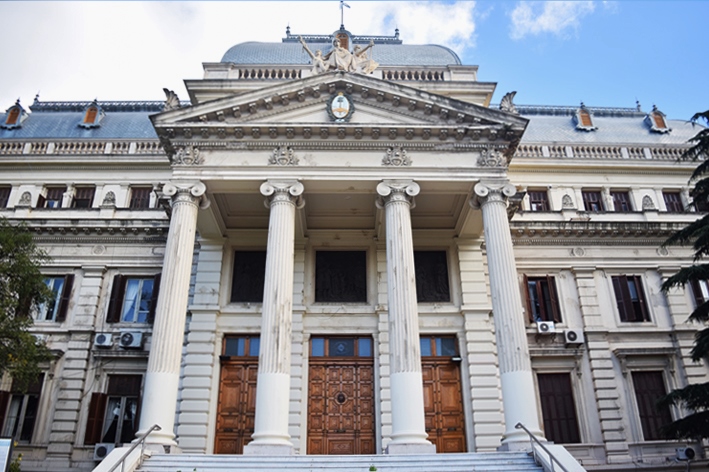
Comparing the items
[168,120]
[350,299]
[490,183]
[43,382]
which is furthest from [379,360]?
[43,382]

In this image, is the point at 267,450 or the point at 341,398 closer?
the point at 267,450

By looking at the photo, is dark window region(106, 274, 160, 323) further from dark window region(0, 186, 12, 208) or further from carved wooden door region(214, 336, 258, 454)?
dark window region(0, 186, 12, 208)

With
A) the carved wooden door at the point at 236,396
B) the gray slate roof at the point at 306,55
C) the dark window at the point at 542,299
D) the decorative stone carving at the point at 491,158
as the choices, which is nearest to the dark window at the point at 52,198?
the gray slate roof at the point at 306,55

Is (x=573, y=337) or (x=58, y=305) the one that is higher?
(x=58, y=305)

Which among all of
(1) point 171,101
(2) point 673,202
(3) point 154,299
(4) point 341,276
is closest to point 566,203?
(2) point 673,202

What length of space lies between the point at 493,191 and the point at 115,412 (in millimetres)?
15160

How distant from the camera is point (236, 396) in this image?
63.9 feet

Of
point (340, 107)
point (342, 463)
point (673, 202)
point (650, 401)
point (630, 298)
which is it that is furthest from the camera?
point (673, 202)

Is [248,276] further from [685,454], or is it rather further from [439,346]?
[685,454]

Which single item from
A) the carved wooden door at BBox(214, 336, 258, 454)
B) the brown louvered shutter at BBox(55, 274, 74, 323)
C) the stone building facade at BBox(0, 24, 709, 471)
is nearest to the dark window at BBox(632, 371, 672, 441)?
the stone building facade at BBox(0, 24, 709, 471)

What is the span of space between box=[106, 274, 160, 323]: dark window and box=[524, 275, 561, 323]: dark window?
14.3 m

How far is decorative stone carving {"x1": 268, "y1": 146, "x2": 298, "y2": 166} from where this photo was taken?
17.7 metres

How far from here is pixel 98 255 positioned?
22.3 m

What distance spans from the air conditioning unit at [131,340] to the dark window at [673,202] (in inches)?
884
